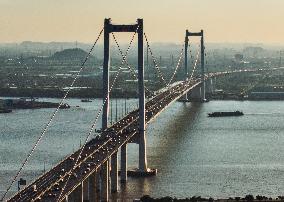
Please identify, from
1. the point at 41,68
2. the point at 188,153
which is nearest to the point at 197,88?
the point at 188,153

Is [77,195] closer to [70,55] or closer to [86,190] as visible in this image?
Result: [86,190]

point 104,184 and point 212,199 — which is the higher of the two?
point 104,184

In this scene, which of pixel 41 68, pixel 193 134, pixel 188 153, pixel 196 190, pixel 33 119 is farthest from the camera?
pixel 41 68

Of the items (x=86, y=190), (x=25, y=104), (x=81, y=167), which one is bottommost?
(x=86, y=190)

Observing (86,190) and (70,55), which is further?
(70,55)

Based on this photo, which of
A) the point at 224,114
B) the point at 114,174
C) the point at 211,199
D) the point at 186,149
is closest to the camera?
the point at 211,199

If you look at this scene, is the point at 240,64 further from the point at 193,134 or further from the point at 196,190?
the point at 196,190

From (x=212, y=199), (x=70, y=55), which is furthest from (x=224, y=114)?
(x=70, y=55)
